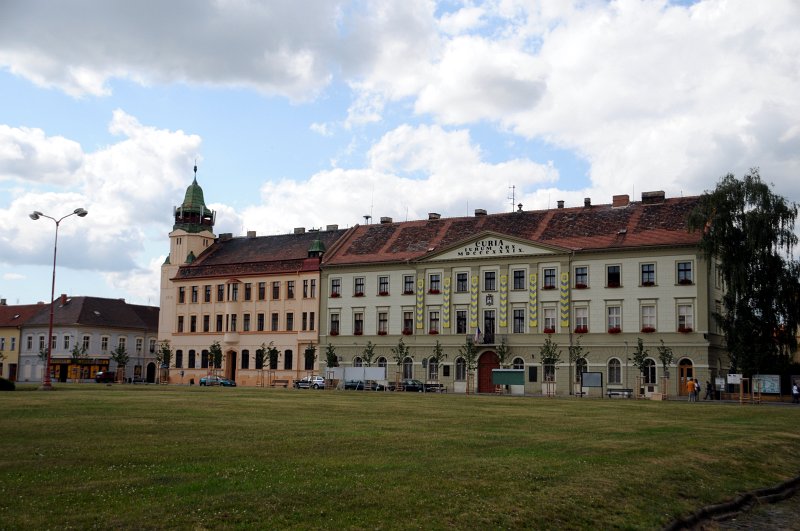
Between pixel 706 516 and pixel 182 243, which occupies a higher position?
pixel 182 243

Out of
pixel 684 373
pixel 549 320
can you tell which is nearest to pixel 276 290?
pixel 549 320

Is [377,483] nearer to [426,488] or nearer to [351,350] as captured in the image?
[426,488]

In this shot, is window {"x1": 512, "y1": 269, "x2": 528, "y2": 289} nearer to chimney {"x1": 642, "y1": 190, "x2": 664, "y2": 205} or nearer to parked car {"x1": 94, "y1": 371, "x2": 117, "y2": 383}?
chimney {"x1": 642, "y1": 190, "x2": 664, "y2": 205}

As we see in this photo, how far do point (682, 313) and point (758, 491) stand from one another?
172ft

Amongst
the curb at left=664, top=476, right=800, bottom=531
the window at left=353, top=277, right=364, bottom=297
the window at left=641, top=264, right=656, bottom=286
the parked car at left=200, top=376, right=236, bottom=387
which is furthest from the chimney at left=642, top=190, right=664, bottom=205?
the curb at left=664, top=476, right=800, bottom=531

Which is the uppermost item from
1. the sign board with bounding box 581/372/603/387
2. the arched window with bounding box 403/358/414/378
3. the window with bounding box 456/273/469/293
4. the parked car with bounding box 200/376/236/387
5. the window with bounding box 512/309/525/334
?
the window with bounding box 456/273/469/293

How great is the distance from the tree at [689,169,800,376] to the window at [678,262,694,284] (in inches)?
146

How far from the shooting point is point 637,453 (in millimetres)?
23844

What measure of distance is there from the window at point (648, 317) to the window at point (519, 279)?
34.7 ft

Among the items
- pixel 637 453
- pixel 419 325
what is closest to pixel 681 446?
pixel 637 453

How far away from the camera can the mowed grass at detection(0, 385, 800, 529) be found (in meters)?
14.3

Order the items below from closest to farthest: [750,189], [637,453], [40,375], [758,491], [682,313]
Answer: [758,491], [637,453], [750,189], [682,313], [40,375]

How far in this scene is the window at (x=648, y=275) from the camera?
73.9 meters

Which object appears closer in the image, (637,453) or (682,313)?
(637,453)
